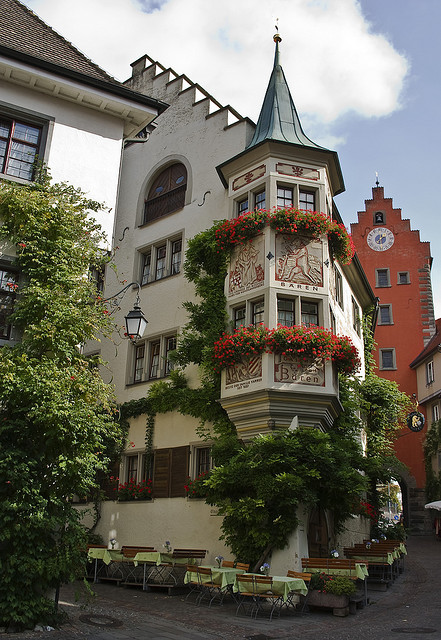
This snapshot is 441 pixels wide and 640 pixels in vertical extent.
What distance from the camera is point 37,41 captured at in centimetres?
1445

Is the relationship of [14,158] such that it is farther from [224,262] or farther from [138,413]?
[138,413]

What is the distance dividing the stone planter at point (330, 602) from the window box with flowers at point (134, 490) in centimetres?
714

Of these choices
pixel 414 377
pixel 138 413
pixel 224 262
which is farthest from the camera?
pixel 414 377

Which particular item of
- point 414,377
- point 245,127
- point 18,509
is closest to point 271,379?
point 18,509

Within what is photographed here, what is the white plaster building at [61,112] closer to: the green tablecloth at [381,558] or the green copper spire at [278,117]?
the green copper spire at [278,117]

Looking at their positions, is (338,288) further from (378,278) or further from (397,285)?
(378,278)

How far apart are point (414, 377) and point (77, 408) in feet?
105

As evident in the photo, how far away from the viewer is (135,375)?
20859 mm

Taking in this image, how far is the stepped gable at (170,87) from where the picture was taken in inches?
830

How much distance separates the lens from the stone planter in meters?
12.3

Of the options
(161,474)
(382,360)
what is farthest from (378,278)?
(161,474)

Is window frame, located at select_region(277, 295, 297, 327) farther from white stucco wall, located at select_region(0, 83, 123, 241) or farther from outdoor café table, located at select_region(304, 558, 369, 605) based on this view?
outdoor café table, located at select_region(304, 558, 369, 605)

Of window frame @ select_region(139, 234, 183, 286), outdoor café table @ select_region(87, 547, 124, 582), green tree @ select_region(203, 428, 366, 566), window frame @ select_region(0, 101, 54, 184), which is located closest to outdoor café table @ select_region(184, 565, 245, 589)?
green tree @ select_region(203, 428, 366, 566)

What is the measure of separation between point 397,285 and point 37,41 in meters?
30.6
